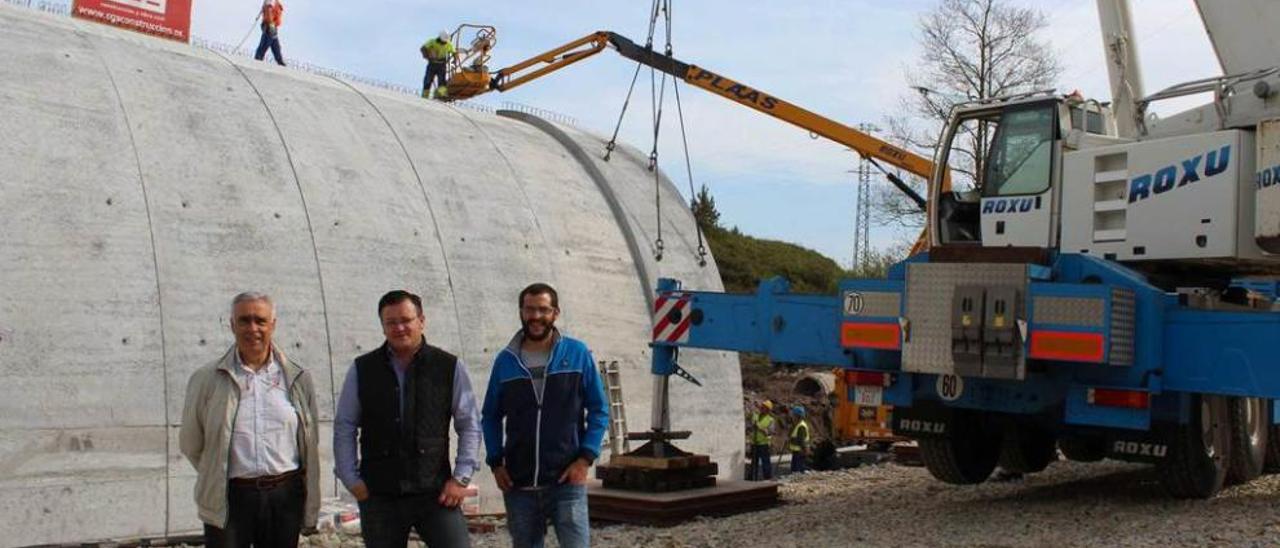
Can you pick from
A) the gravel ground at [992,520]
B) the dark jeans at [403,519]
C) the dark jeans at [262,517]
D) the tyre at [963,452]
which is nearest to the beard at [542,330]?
the dark jeans at [403,519]

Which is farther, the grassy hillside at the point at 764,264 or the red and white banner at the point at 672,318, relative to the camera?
the grassy hillside at the point at 764,264

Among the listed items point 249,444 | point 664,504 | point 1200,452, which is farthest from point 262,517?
point 1200,452

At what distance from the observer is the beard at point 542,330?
18.4 ft

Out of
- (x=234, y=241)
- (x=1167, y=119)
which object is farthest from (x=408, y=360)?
(x=1167, y=119)

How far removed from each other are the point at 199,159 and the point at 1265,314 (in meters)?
8.82

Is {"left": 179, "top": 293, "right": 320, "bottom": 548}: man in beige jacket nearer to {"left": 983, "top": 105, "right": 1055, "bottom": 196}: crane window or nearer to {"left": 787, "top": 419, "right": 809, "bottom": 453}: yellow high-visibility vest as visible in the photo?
{"left": 983, "top": 105, "right": 1055, "bottom": 196}: crane window

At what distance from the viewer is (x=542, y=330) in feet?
18.4

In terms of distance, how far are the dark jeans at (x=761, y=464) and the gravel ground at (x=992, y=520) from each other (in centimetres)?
616

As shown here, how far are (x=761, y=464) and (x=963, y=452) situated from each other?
8.21 metres

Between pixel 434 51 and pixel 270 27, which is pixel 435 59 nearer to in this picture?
pixel 434 51

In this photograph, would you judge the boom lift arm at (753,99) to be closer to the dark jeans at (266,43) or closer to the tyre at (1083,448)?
the dark jeans at (266,43)

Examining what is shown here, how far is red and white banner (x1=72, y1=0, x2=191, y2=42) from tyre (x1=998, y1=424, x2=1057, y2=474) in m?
9.76

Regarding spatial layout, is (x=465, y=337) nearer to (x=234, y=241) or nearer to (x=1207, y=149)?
(x=234, y=241)

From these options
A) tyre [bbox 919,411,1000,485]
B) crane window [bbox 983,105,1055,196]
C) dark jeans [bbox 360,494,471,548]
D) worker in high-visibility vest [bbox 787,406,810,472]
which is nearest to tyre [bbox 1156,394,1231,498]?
tyre [bbox 919,411,1000,485]
